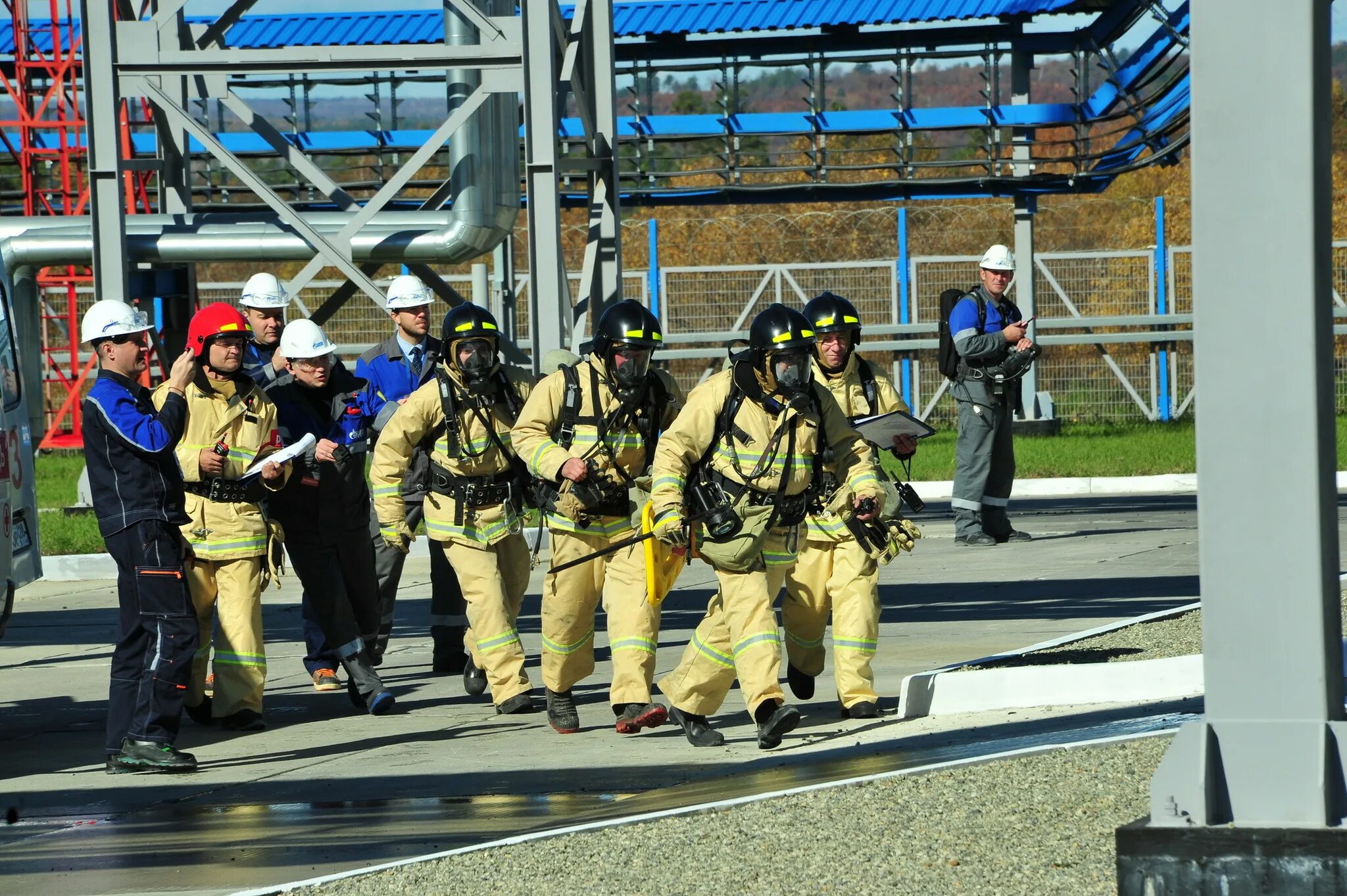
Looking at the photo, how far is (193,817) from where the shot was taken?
691cm

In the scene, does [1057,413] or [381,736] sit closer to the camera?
[381,736]

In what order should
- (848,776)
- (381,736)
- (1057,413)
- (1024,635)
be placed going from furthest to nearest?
(1057,413) < (1024,635) < (381,736) < (848,776)

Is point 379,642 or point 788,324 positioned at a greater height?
point 788,324

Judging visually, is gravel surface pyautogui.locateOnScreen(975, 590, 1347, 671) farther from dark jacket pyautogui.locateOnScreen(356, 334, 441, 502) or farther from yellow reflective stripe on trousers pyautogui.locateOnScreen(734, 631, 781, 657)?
dark jacket pyautogui.locateOnScreen(356, 334, 441, 502)

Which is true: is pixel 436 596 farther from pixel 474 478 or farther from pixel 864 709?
pixel 864 709

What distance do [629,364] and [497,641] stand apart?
147 centimetres

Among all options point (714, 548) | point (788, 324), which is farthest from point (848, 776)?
point (788, 324)

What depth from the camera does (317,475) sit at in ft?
30.4

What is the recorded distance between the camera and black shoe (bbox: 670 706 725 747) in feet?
25.7

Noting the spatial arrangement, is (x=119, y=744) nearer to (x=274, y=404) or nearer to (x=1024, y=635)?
(x=274, y=404)

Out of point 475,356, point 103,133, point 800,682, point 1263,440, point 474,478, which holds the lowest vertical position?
point 800,682

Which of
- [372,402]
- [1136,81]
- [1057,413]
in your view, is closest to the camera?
[372,402]

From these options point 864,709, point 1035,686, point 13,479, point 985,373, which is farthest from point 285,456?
point 985,373

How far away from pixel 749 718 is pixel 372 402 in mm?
2682
